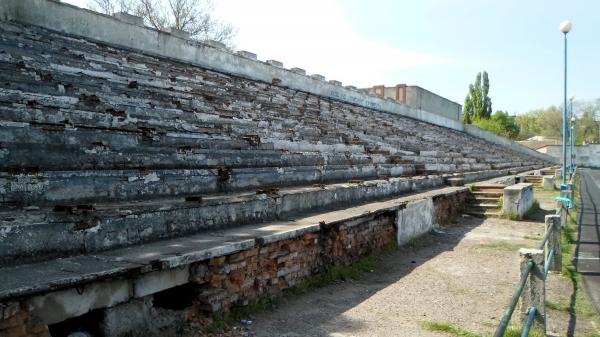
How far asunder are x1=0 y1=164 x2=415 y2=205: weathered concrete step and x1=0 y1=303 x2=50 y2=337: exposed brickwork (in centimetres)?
141

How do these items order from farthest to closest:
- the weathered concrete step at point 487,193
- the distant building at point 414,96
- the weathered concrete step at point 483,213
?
1. the distant building at point 414,96
2. the weathered concrete step at point 487,193
3. the weathered concrete step at point 483,213

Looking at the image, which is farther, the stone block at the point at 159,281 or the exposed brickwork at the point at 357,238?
the exposed brickwork at the point at 357,238

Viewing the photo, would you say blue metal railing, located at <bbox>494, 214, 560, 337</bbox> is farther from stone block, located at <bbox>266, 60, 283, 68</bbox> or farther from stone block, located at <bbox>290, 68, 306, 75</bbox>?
stone block, located at <bbox>290, 68, 306, 75</bbox>

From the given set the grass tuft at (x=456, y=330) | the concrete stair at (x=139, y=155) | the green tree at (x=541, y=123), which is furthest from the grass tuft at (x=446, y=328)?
the green tree at (x=541, y=123)

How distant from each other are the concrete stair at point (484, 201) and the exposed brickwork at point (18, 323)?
11285 millimetres

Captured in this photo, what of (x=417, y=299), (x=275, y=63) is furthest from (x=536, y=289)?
→ (x=275, y=63)

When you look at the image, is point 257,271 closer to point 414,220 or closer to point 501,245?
point 414,220

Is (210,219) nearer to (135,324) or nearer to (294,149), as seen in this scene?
(135,324)

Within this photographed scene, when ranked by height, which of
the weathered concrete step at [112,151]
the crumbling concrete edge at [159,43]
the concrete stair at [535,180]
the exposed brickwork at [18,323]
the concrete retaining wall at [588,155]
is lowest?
the exposed brickwork at [18,323]

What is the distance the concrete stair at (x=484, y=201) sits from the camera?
1214 cm

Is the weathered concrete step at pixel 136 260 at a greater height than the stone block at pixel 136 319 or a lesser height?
greater

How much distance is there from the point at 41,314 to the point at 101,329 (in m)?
0.50

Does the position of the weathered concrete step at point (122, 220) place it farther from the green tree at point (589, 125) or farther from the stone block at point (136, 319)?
the green tree at point (589, 125)

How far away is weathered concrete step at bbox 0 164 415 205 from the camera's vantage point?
3844 millimetres
